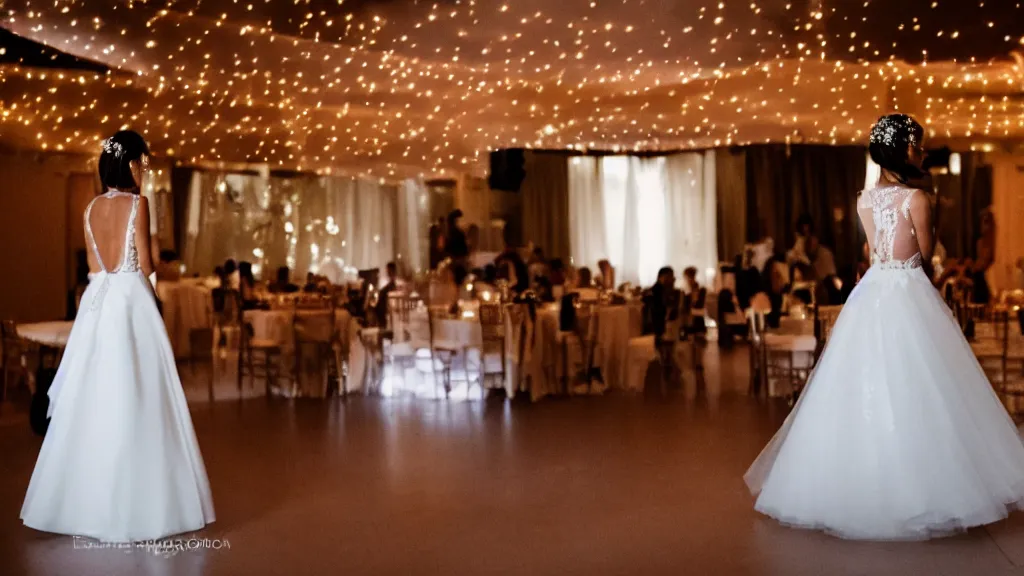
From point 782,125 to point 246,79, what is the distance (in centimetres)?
737

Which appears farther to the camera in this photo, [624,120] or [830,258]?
[830,258]

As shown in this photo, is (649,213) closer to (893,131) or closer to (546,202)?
(546,202)

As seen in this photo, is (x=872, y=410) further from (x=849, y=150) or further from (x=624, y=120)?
(x=849, y=150)

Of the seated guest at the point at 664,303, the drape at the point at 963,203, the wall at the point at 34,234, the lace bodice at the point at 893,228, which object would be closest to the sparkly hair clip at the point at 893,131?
the lace bodice at the point at 893,228

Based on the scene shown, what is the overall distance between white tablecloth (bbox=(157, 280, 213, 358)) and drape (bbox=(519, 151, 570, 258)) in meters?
5.18

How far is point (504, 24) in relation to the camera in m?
9.84

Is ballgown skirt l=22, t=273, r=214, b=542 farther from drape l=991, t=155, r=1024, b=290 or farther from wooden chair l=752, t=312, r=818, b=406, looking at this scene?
drape l=991, t=155, r=1024, b=290

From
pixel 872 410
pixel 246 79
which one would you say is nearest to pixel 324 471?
pixel 872 410

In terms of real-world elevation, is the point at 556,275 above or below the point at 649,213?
below

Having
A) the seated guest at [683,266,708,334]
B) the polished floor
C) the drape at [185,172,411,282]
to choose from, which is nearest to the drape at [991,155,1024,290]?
the seated guest at [683,266,708,334]

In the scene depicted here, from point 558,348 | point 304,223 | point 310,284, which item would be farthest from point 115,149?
point 304,223

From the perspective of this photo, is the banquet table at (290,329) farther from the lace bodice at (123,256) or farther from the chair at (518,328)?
the lace bodice at (123,256)

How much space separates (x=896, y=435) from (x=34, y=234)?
30.7ft

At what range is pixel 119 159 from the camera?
4.67 metres
